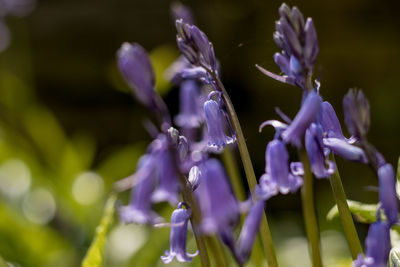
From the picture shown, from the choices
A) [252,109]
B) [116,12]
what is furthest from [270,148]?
[116,12]

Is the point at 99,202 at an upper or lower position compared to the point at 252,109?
upper

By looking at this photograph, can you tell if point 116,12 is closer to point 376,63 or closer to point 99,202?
point 376,63

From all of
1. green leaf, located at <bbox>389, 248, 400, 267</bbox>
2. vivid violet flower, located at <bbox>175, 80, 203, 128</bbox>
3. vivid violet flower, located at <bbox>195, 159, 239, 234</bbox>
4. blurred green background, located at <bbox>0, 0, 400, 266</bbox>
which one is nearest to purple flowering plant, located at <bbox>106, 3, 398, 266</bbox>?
vivid violet flower, located at <bbox>195, 159, 239, 234</bbox>

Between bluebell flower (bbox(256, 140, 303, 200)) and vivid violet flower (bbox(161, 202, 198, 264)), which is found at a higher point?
bluebell flower (bbox(256, 140, 303, 200))

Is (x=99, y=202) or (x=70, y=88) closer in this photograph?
(x=99, y=202)

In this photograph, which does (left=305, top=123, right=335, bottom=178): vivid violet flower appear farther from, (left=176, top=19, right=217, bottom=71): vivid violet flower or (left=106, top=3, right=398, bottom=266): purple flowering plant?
(left=176, top=19, right=217, bottom=71): vivid violet flower

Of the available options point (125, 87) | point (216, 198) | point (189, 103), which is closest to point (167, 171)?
point (216, 198)

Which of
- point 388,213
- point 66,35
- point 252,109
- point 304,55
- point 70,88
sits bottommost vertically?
point 252,109
